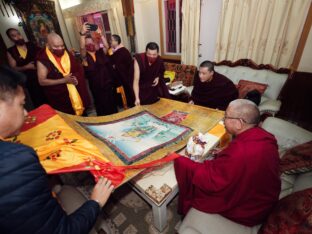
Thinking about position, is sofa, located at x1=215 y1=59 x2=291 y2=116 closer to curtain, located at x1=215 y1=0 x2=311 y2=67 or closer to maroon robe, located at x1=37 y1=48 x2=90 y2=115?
curtain, located at x1=215 y1=0 x2=311 y2=67

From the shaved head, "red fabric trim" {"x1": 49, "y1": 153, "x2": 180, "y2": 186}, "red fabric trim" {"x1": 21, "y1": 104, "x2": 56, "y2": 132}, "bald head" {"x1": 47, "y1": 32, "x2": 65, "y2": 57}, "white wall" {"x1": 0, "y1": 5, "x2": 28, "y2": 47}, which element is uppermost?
→ "white wall" {"x1": 0, "y1": 5, "x2": 28, "y2": 47}

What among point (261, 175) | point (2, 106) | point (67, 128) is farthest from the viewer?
point (67, 128)

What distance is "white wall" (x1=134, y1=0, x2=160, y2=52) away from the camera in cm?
420

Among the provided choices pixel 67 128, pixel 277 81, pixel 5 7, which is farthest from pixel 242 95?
pixel 5 7

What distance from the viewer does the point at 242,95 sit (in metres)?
2.69

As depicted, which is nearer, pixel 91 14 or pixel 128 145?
pixel 128 145

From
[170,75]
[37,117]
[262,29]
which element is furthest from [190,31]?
[37,117]

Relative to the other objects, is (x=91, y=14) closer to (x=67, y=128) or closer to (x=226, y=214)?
(x=67, y=128)

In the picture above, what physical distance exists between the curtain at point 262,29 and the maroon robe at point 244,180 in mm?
2316

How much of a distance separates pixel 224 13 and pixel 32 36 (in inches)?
184

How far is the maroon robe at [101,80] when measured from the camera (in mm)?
2836

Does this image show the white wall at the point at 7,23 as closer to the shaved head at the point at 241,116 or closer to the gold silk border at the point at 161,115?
the gold silk border at the point at 161,115

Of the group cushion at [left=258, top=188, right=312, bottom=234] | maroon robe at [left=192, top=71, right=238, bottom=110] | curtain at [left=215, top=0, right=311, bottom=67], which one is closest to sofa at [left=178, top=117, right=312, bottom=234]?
cushion at [left=258, top=188, right=312, bottom=234]

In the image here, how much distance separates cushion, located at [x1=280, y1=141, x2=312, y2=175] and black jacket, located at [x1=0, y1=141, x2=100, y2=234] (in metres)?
1.47
